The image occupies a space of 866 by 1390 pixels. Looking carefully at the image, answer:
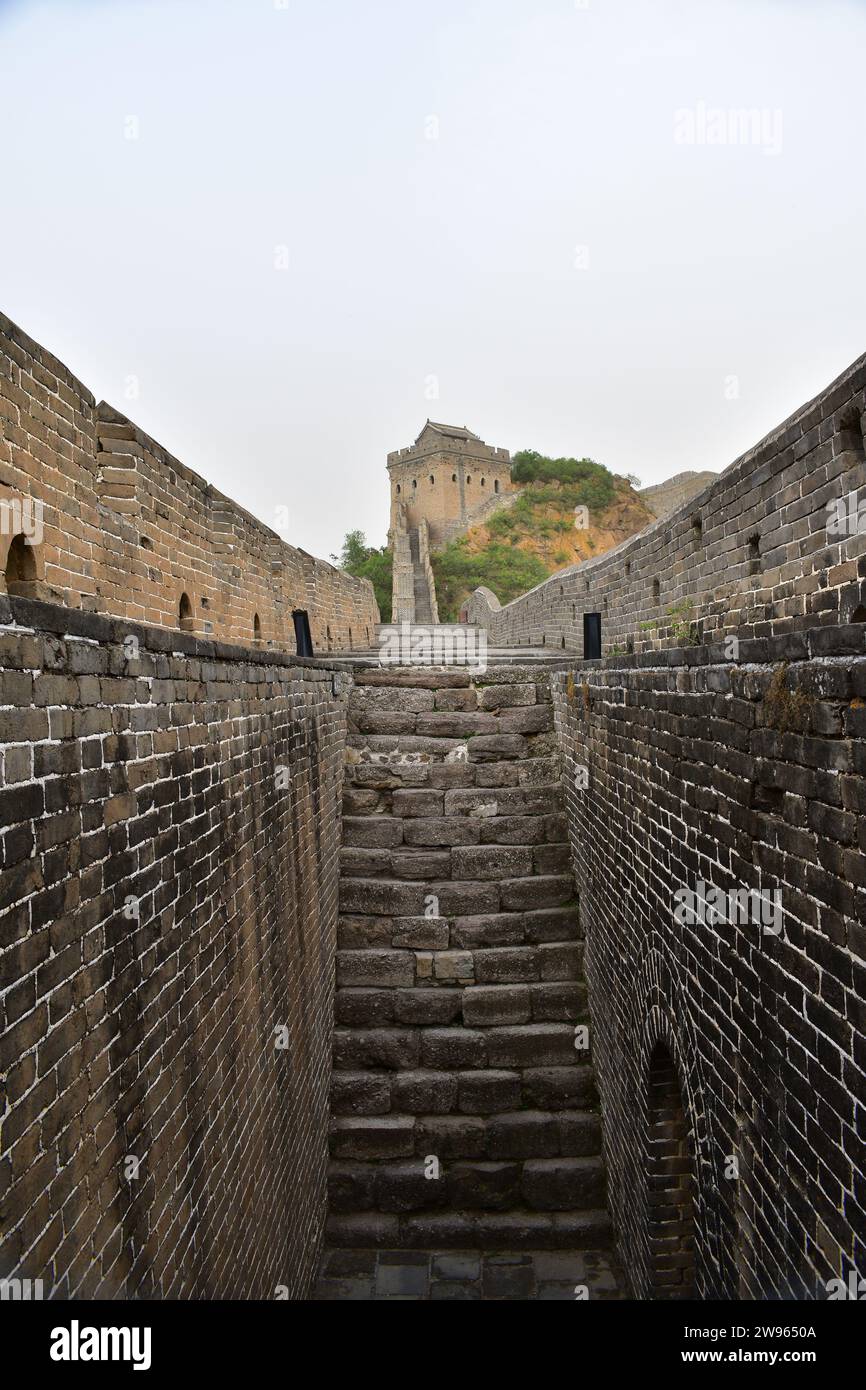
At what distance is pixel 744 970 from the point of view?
3.16 metres

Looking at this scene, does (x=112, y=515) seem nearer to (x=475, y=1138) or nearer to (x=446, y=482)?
(x=475, y=1138)

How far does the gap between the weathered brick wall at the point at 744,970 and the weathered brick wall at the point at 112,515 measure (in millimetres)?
2966

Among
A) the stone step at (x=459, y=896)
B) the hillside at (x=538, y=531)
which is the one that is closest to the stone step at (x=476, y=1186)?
the stone step at (x=459, y=896)

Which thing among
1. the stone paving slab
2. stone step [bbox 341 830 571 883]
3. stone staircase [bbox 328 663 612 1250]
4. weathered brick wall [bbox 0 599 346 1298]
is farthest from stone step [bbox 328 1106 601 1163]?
stone step [bbox 341 830 571 883]

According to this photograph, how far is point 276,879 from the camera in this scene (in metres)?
5.23

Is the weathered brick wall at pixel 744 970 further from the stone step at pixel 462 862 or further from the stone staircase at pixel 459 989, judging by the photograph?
the stone step at pixel 462 862

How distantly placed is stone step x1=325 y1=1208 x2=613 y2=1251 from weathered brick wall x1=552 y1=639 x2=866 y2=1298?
17.1 inches

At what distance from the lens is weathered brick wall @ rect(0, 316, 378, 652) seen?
4.04m

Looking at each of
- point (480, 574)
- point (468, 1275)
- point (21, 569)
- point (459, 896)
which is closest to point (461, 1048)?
point (459, 896)

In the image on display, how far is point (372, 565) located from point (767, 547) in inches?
1600

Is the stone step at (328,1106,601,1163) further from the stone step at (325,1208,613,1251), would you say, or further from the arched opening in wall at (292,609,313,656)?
the arched opening in wall at (292,609,313,656)

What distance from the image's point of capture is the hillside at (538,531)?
150 feet
